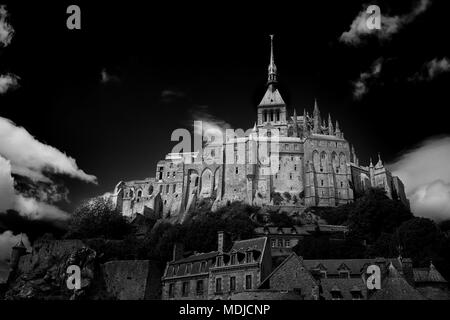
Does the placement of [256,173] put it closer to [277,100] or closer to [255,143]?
[255,143]

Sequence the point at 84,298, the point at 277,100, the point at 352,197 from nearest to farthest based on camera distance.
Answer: the point at 84,298
the point at 352,197
the point at 277,100

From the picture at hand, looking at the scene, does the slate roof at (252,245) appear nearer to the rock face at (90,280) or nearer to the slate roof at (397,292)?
the rock face at (90,280)

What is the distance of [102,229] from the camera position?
236ft

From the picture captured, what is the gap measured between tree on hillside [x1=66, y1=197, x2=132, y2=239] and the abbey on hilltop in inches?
→ 703

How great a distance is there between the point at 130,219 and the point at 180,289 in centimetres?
5682

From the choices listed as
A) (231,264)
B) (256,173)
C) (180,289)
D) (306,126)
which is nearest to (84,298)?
(180,289)

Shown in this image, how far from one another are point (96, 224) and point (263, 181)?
37385 mm

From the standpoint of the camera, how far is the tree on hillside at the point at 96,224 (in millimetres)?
71062

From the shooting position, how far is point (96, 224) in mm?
71812

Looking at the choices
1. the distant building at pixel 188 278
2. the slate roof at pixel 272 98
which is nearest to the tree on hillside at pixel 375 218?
the distant building at pixel 188 278

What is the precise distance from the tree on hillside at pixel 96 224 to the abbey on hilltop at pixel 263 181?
703 inches

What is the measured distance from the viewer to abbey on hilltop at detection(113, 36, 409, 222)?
9256 cm

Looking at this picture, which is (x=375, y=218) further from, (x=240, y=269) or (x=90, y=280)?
(x=90, y=280)
